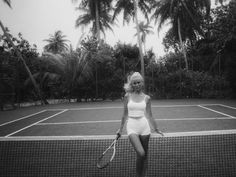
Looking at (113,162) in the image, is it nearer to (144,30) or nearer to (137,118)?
(137,118)

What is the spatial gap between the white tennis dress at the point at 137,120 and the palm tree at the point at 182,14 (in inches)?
846

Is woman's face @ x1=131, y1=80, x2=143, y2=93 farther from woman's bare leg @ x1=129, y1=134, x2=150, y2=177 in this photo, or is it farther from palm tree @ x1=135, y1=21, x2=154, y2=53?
palm tree @ x1=135, y1=21, x2=154, y2=53

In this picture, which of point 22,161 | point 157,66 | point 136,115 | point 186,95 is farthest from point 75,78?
point 136,115

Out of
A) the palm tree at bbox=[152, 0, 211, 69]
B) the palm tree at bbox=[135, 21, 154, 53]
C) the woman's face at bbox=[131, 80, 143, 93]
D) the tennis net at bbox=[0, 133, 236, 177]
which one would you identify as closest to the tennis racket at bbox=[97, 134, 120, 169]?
the tennis net at bbox=[0, 133, 236, 177]

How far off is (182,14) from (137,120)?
79.4ft

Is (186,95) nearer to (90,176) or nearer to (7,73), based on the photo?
(7,73)

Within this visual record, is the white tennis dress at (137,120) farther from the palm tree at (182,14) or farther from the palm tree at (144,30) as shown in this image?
the palm tree at (144,30)

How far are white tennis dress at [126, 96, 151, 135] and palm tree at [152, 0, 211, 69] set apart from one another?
2150cm

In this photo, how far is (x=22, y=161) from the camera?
169 inches

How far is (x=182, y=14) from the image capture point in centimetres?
2447

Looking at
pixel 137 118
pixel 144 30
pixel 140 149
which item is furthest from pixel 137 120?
pixel 144 30

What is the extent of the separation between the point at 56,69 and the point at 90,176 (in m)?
15.4

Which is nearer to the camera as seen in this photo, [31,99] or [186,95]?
[186,95]

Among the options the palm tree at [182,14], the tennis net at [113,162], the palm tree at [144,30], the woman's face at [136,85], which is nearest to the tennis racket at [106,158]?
the tennis net at [113,162]
